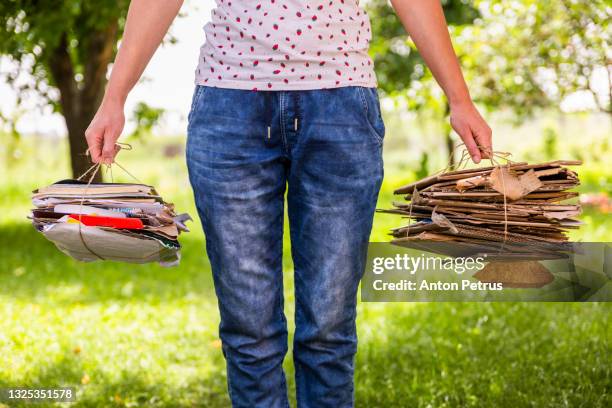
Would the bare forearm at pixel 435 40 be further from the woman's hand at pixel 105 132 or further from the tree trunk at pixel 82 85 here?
the tree trunk at pixel 82 85

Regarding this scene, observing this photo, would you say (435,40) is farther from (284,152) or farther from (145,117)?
(145,117)

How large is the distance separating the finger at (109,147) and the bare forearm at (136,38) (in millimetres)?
88

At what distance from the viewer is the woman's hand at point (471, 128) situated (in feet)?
7.29

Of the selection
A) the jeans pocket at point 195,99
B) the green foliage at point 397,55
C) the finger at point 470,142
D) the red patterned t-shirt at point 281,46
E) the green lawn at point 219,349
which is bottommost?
the green lawn at point 219,349

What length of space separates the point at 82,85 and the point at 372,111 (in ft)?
24.7

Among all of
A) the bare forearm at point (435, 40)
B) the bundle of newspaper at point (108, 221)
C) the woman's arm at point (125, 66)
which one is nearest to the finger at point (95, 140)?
the woman's arm at point (125, 66)

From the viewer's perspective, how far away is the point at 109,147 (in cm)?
213

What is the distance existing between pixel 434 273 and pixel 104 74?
292 inches

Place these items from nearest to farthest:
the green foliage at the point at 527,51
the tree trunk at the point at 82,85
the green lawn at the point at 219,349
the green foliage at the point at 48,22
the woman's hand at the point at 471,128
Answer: the woman's hand at the point at 471,128, the green lawn at the point at 219,349, the green foliage at the point at 527,51, the green foliage at the point at 48,22, the tree trunk at the point at 82,85

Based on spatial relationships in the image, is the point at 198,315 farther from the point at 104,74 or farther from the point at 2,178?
the point at 2,178

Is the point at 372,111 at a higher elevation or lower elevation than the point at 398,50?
lower

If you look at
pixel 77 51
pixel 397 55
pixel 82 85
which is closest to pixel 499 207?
pixel 82 85

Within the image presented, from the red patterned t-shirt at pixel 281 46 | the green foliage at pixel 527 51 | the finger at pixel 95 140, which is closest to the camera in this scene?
the red patterned t-shirt at pixel 281 46

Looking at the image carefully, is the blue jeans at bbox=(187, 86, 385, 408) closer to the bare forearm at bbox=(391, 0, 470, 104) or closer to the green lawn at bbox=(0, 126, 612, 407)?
the bare forearm at bbox=(391, 0, 470, 104)
